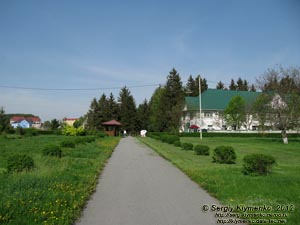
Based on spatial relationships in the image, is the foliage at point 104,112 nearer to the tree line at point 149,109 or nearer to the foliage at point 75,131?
the tree line at point 149,109

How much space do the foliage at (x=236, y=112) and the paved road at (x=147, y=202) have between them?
55.0 meters

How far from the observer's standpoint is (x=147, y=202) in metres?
7.25

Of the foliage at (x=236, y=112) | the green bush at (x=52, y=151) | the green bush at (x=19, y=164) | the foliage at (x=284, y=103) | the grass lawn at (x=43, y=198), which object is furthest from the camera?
the foliage at (x=236, y=112)

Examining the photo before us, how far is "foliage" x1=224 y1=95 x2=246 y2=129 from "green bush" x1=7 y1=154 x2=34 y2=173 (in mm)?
56296

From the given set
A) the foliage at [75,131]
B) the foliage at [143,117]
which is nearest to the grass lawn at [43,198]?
the foliage at [75,131]

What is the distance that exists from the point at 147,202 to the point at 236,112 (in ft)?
198

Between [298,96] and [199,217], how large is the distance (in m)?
34.5

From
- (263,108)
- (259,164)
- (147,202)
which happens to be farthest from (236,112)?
(147,202)

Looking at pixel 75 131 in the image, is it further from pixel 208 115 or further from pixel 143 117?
pixel 208 115

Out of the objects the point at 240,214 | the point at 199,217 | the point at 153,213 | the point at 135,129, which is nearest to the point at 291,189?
the point at 240,214

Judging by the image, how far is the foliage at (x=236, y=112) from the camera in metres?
63.4

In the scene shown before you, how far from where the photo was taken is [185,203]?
282 inches

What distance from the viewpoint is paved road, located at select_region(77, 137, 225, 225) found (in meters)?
5.85

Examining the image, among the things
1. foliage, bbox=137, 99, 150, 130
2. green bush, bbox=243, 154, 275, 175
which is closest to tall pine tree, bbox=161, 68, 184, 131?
foliage, bbox=137, 99, 150, 130
